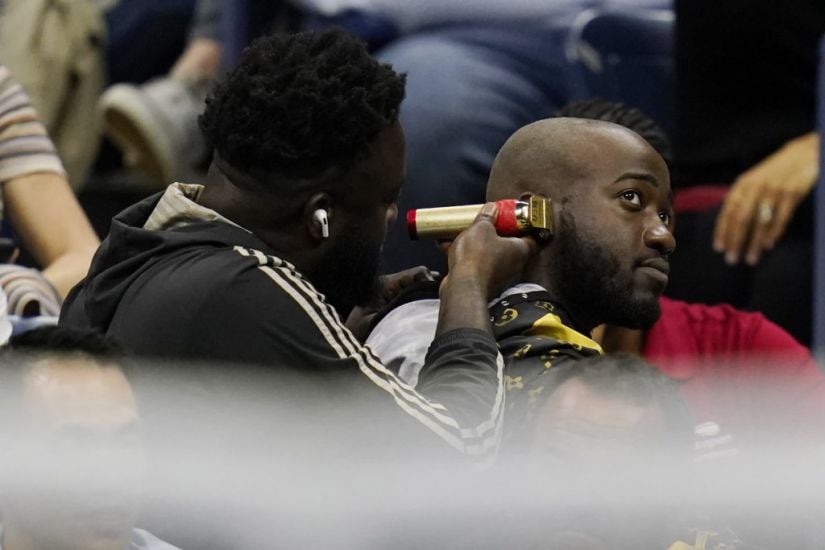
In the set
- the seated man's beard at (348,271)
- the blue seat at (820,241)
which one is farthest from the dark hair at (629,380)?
the blue seat at (820,241)

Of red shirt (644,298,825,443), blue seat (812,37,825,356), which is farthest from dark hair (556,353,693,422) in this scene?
blue seat (812,37,825,356)

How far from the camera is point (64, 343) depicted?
7.23 ft

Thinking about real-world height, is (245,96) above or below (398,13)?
below

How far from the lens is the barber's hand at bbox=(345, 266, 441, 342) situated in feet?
9.65

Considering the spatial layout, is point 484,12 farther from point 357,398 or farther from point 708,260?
point 357,398

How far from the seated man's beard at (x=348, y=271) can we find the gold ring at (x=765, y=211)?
1445 mm

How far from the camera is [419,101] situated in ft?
13.2

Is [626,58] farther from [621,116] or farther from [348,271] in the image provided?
[348,271]

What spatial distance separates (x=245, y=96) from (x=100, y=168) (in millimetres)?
2555

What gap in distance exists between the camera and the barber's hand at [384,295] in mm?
2941

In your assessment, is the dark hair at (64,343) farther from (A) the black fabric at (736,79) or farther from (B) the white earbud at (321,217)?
(A) the black fabric at (736,79)

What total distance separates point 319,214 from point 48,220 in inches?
44.0

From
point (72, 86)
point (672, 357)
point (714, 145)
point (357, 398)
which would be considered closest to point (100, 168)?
point (72, 86)

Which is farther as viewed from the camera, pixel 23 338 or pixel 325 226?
pixel 325 226
